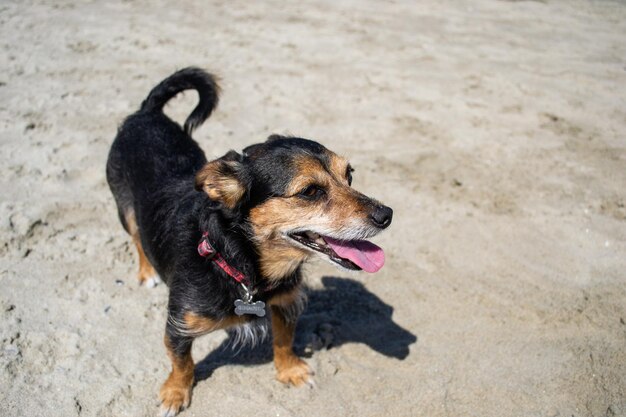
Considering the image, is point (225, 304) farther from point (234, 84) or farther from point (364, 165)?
point (234, 84)

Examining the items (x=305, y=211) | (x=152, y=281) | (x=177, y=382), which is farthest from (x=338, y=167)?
(x=152, y=281)

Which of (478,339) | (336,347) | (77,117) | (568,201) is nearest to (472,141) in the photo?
(568,201)

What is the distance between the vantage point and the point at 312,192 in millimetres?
3062

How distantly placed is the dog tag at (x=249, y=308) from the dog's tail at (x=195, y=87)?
1.81m

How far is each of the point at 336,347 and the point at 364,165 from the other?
250 centimetres

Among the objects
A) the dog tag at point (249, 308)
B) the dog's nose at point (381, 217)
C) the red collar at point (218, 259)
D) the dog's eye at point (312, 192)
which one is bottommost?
Result: the dog tag at point (249, 308)

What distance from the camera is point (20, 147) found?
577cm

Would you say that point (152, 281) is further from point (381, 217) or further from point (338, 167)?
point (381, 217)

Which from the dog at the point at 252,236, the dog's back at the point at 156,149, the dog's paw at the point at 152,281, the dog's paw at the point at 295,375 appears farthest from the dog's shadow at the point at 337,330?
the dog's back at the point at 156,149

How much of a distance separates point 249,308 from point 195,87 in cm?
214

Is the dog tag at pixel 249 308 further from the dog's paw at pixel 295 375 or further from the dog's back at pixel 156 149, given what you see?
the dog's back at pixel 156 149

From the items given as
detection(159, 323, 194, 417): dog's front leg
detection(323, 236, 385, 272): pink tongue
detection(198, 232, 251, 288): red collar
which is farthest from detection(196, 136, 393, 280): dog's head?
detection(159, 323, 194, 417): dog's front leg

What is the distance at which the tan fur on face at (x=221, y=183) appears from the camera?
2.95 m

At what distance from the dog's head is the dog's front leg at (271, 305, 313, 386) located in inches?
29.4
